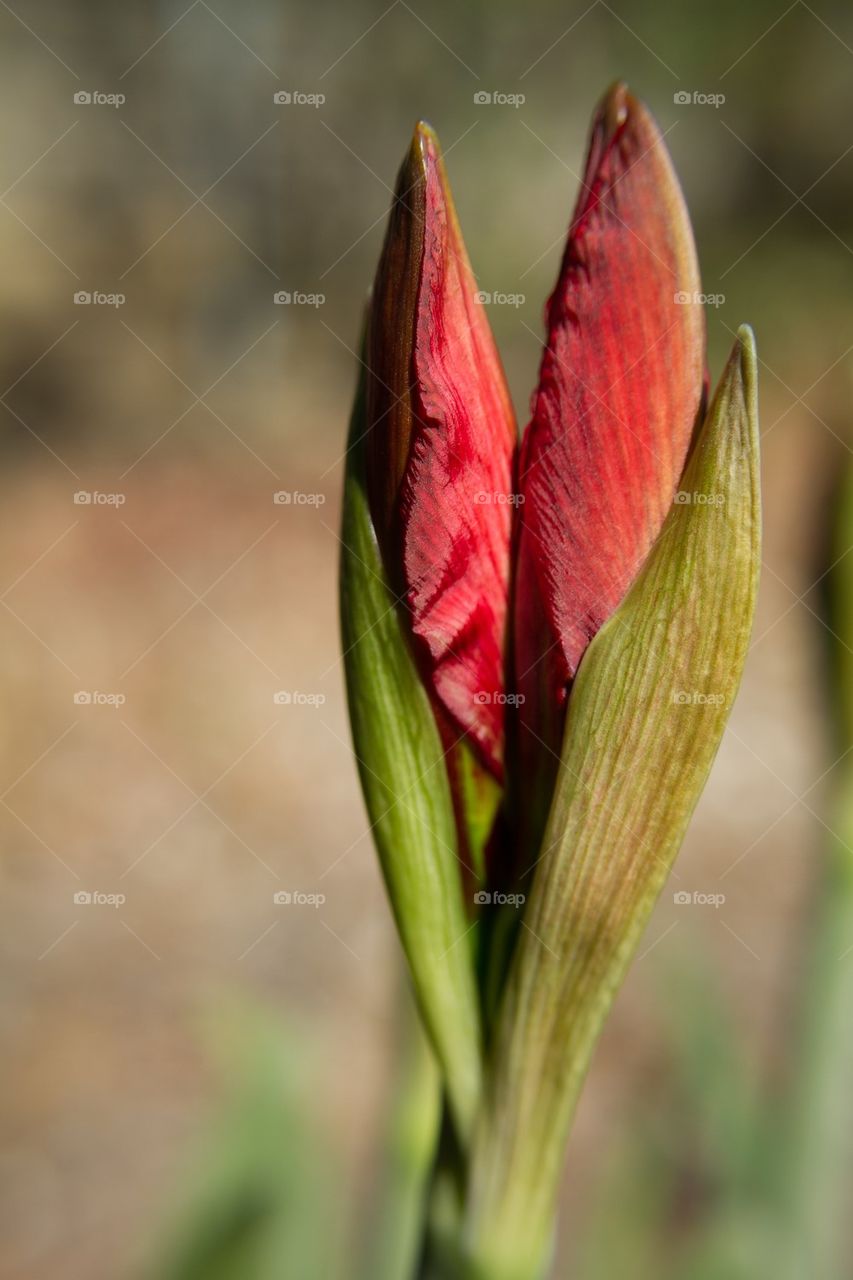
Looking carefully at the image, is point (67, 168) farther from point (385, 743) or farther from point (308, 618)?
point (385, 743)

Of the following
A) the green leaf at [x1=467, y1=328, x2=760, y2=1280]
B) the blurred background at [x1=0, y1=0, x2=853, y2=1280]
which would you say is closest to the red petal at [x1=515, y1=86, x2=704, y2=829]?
the green leaf at [x1=467, y1=328, x2=760, y2=1280]

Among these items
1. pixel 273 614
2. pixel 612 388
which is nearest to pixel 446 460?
pixel 612 388

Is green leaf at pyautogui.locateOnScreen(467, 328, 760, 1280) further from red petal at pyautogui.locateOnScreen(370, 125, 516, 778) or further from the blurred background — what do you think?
the blurred background

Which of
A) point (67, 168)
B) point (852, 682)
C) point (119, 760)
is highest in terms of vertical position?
point (67, 168)

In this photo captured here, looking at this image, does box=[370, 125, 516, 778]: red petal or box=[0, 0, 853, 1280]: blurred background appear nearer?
box=[370, 125, 516, 778]: red petal

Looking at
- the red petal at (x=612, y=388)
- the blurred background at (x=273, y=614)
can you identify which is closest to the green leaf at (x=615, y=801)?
the red petal at (x=612, y=388)

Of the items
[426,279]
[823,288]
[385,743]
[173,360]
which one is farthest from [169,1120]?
[823,288]
